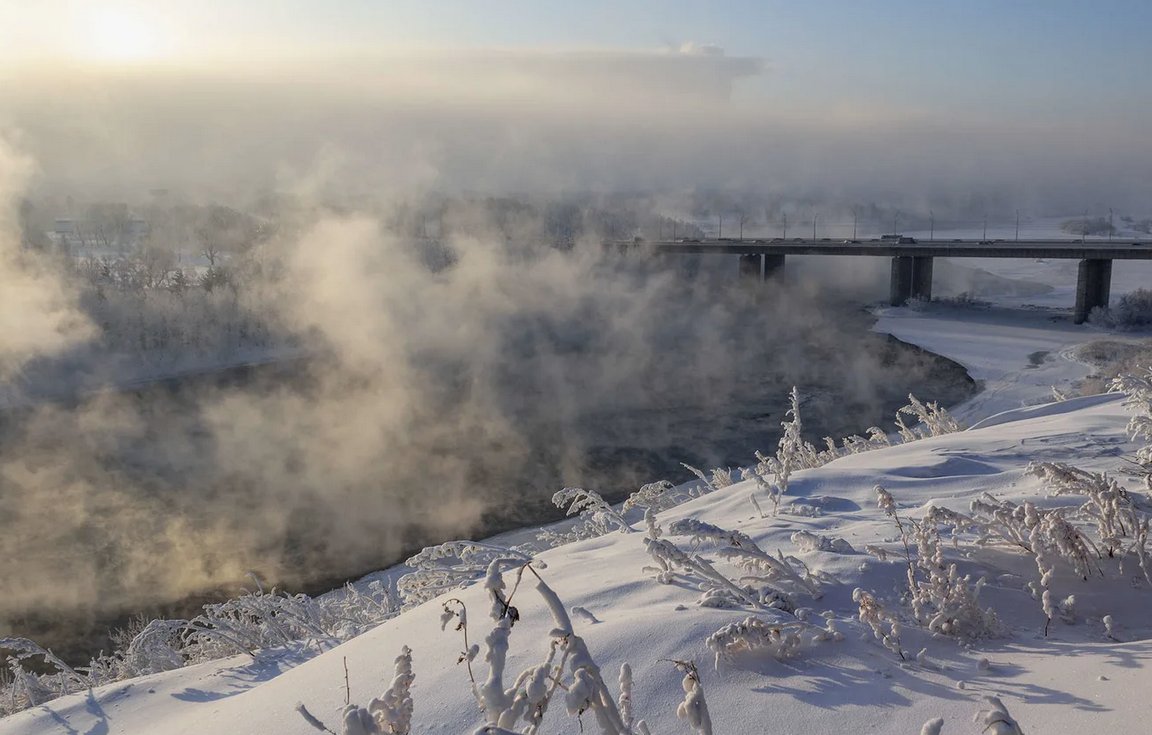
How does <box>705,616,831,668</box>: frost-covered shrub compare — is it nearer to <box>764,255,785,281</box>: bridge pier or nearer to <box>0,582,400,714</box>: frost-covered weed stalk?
<box>0,582,400,714</box>: frost-covered weed stalk

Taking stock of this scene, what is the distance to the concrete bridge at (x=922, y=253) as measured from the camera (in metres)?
41.1

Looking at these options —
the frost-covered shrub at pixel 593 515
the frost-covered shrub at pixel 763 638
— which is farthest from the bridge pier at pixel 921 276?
the frost-covered shrub at pixel 763 638

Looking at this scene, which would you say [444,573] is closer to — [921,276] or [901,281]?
[901,281]

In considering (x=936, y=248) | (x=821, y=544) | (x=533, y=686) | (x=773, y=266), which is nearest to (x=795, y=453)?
(x=821, y=544)

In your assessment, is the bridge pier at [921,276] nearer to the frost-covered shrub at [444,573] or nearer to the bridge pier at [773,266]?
the bridge pier at [773,266]

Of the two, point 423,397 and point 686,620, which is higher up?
point 686,620

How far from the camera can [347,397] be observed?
2891cm

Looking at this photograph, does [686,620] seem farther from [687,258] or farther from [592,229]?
[592,229]

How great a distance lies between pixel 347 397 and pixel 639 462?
40.6 ft

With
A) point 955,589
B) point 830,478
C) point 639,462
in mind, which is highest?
point 955,589

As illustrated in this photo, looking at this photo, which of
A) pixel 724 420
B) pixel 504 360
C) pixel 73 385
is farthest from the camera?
pixel 504 360

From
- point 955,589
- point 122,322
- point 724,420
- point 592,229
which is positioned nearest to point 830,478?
point 955,589

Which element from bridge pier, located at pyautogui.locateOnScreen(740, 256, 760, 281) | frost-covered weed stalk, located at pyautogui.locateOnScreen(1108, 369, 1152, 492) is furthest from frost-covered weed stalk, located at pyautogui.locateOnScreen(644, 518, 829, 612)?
bridge pier, located at pyautogui.locateOnScreen(740, 256, 760, 281)

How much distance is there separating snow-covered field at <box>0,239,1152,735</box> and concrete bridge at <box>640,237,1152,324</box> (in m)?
41.3
